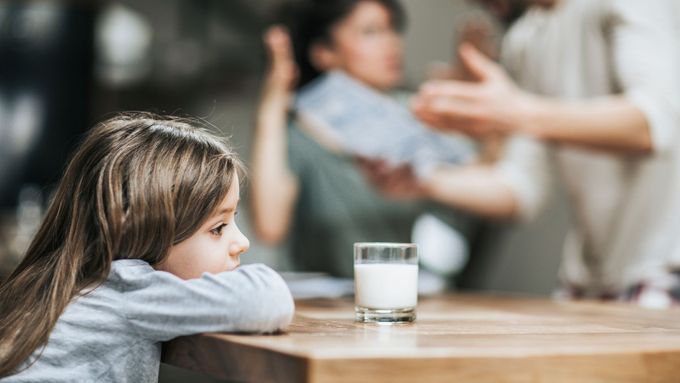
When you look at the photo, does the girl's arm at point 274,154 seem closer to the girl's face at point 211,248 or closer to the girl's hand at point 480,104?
the girl's hand at point 480,104

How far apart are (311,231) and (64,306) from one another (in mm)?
1836

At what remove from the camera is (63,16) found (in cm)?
327

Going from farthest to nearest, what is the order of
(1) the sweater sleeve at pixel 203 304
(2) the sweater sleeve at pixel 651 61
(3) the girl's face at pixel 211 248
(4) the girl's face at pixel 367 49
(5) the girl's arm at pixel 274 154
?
(4) the girl's face at pixel 367 49 < (5) the girl's arm at pixel 274 154 < (2) the sweater sleeve at pixel 651 61 < (3) the girl's face at pixel 211 248 < (1) the sweater sleeve at pixel 203 304

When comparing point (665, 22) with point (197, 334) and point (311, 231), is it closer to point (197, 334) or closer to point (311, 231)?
point (311, 231)

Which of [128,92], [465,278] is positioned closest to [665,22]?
[465,278]

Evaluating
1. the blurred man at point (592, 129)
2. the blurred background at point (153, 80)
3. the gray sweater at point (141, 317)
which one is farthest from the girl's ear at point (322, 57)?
the gray sweater at point (141, 317)

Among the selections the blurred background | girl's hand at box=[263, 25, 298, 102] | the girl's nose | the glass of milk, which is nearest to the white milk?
the glass of milk

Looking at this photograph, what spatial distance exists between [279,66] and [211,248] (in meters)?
1.77

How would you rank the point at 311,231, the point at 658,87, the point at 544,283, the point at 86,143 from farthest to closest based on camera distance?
the point at 544,283, the point at 311,231, the point at 658,87, the point at 86,143

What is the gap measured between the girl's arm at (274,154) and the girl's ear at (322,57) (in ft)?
0.24

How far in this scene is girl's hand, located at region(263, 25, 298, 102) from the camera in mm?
→ 2828

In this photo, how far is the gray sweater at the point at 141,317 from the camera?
0.98 meters

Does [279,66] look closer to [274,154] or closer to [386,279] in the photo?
[274,154]

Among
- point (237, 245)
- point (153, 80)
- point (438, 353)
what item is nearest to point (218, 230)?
point (237, 245)
